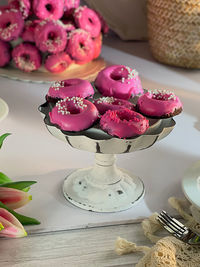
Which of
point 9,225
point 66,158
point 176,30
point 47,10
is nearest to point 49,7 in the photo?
point 47,10

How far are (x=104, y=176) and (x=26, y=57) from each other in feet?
1.92

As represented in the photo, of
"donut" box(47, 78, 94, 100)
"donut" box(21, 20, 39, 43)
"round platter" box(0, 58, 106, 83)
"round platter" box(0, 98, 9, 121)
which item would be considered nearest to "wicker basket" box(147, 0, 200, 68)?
"round platter" box(0, 58, 106, 83)

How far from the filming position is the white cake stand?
695 millimetres

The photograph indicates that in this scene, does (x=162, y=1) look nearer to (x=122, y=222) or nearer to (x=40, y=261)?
(x=122, y=222)

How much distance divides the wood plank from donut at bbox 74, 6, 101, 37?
26.8 inches

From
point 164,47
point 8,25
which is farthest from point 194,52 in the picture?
point 8,25

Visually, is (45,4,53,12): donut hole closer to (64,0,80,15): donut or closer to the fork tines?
(64,0,80,15): donut

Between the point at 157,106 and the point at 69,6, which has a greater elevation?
the point at 157,106

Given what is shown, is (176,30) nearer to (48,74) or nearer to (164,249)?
(48,74)

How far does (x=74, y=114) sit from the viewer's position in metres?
0.71

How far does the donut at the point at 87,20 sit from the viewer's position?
1.29 m

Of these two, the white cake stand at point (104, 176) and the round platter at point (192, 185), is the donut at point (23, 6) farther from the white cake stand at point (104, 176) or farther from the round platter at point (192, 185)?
the round platter at point (192, 185)

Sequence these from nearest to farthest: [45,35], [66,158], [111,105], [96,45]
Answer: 1. [111,105]
2. [66,158]
3. [45,35]
4. [96,45]

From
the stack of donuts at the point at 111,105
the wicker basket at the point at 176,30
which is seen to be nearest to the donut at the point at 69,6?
the wicker basket at the point at 176,30
